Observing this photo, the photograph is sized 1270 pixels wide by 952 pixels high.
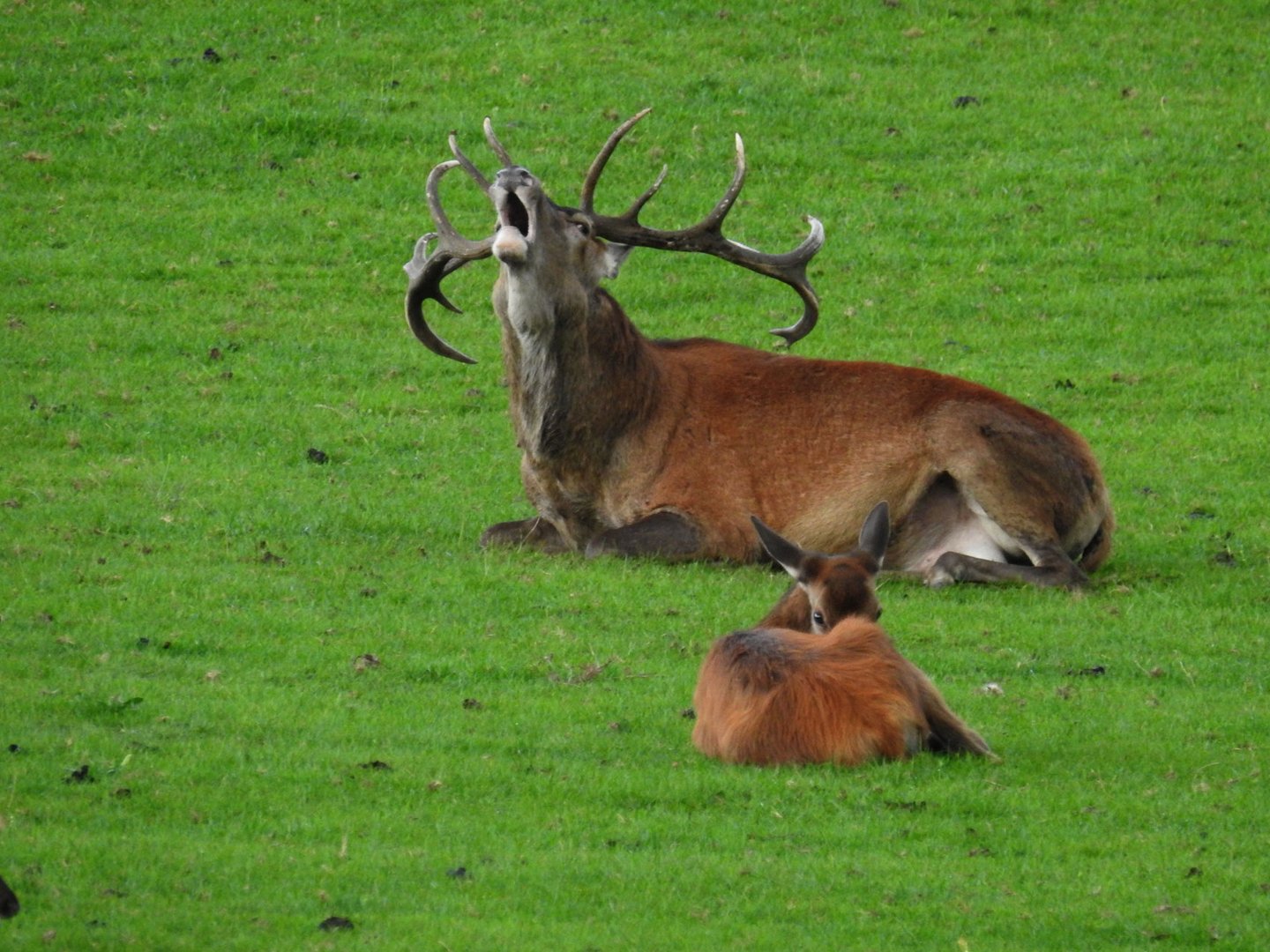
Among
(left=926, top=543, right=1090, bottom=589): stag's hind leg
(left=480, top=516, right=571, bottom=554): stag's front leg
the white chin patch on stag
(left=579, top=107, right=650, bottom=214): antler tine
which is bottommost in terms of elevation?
(left=480, top=516, right=571, bottom=554): stag's front leg

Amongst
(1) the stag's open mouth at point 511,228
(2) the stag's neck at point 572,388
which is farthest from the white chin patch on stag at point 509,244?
(2) the stag's neck at point 572,388

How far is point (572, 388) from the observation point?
42.3 feet

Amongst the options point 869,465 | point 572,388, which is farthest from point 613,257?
point 869,465

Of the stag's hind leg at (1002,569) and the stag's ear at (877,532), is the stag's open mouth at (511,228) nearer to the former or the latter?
the stag's hind leg at (1002,569)

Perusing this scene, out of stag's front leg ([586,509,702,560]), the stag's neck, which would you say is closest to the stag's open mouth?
the stag's neck

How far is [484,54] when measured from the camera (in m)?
22.2

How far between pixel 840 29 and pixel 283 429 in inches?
410

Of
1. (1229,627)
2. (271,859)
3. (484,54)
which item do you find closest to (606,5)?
(484,54)

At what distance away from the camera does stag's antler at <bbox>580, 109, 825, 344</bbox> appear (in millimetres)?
12930

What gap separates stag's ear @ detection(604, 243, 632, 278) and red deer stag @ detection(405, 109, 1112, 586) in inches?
0.5

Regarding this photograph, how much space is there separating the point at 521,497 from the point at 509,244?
2438 millimetres

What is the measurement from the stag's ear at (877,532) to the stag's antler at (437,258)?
403 cm

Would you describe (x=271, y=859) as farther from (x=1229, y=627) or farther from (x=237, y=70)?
(x=237, y=70)

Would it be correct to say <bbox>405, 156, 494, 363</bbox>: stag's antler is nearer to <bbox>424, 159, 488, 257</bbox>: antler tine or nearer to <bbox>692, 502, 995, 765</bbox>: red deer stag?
<bbox>424, 159, 488, 257</bbox>: antler tine
